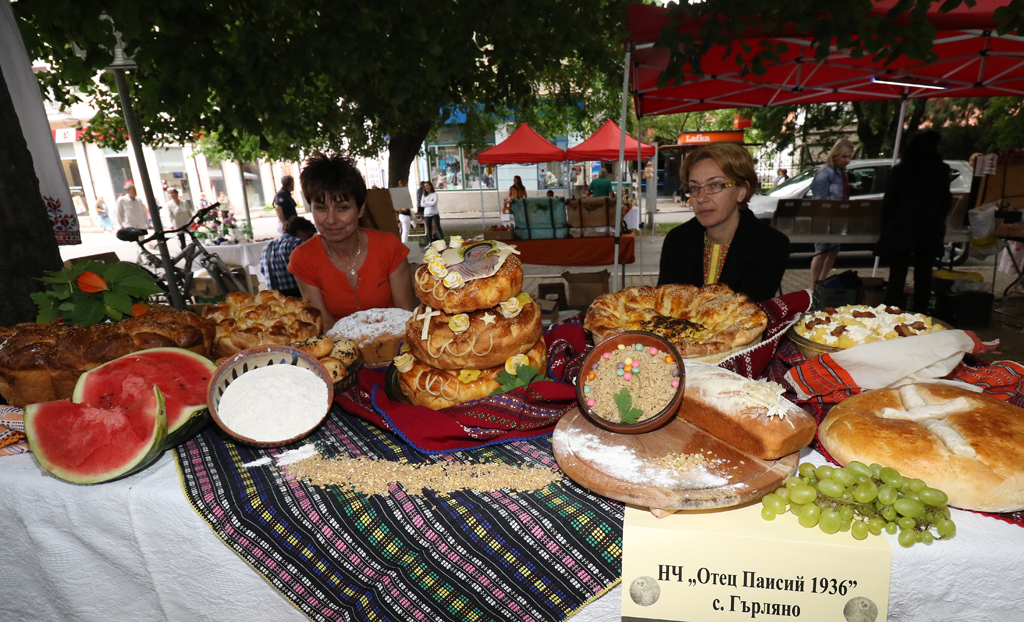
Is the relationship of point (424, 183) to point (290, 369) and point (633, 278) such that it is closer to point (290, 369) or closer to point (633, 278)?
point (633, 278)

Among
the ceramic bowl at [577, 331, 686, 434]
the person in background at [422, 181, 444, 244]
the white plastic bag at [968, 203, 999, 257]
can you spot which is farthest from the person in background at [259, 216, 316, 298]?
the person in background at [422, 181, 444, 244]

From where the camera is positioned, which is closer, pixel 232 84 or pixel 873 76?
pixel 232 84

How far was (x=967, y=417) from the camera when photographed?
4.74 feet

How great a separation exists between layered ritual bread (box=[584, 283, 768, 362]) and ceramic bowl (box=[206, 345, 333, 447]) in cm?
104

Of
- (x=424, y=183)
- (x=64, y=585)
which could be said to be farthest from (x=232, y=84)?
(x=424, y=183)

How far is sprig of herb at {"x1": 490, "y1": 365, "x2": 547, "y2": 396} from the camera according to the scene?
1796mm

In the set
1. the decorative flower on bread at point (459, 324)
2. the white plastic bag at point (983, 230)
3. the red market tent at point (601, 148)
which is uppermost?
the red market tent at point (601, 148)

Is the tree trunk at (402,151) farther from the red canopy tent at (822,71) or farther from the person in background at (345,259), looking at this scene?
the person in background at (345,259)

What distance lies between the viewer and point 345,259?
Result: 3.47 m

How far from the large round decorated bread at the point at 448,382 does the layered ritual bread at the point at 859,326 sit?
1.10 m

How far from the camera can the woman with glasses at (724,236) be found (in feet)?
9.43

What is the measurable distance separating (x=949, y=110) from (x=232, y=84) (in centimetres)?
2936

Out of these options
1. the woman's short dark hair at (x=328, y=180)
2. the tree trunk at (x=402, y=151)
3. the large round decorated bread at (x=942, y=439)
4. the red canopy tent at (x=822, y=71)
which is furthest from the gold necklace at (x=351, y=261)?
the tree trunk at (x=402, y=151)

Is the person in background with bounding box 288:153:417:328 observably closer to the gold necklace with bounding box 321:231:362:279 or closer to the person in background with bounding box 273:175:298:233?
the gold necklace with bounding box 321:231:362:279
